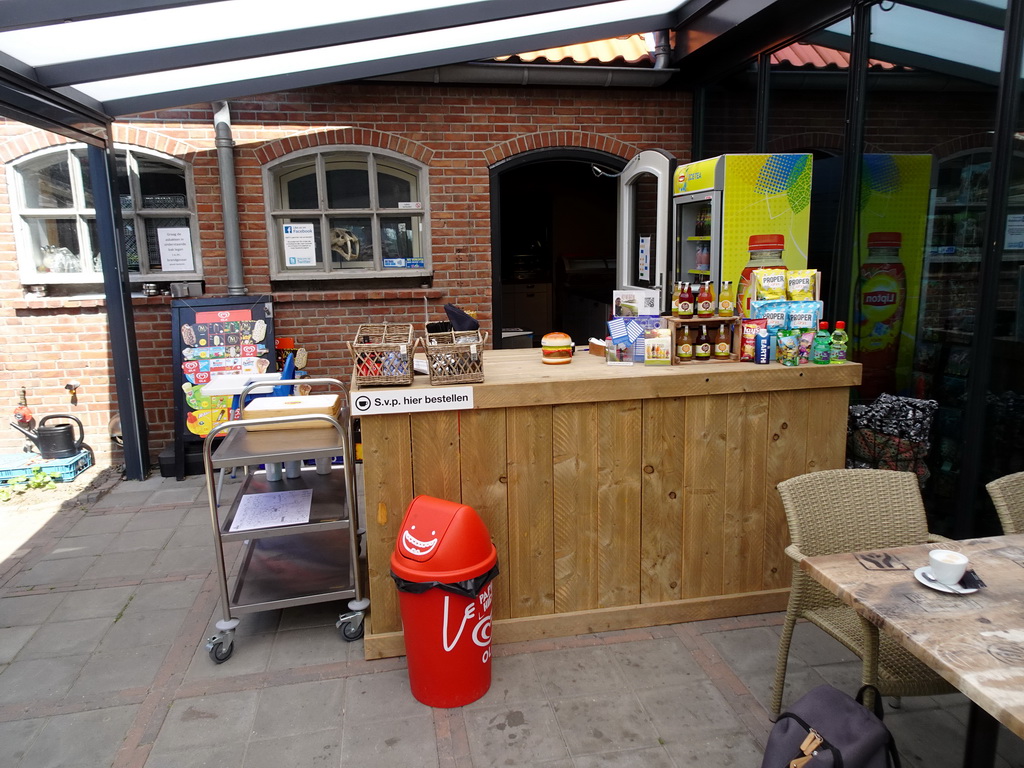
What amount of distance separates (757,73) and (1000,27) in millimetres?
2189

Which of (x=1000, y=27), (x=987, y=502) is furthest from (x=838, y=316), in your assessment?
(x=1000, y=27)

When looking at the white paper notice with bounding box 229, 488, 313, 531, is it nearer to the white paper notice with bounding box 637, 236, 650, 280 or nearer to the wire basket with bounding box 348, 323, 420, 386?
the wire basket with bounding box 348, 323, 420, 386

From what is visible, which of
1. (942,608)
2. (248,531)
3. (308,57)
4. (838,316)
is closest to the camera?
(942,608)

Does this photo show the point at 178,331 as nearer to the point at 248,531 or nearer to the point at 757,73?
the point at 248,531

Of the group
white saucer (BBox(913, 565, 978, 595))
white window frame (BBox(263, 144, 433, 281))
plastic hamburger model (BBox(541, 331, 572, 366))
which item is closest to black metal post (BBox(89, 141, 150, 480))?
white window frame (BBox(263, 144, 433, 281))

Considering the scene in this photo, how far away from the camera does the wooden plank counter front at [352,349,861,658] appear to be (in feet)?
10.3

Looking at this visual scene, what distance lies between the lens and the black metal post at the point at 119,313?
18.0ft

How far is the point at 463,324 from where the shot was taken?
3.38 m

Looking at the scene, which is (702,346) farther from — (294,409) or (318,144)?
(318,144)

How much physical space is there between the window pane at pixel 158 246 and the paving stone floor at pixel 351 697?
9.80 feet

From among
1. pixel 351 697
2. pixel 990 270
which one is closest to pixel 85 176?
pixel 351 697

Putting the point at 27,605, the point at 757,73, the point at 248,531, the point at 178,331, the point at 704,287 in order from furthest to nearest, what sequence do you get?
the point at 178,331 < the point at 757,73 < the point at 27,605 < the point at 704,287 < the point at 248,531

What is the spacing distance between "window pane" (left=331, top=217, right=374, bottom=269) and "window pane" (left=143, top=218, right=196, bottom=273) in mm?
1182

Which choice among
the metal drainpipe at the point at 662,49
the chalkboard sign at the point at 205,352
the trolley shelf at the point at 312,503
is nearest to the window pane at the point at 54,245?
the chalkboard sign at the point at 205,352
